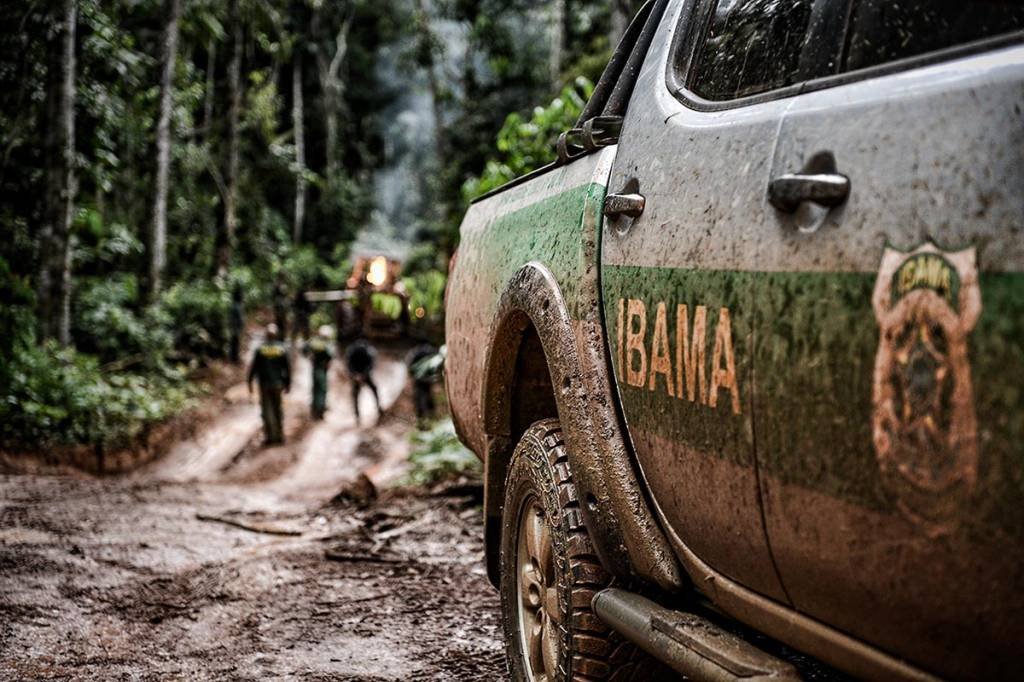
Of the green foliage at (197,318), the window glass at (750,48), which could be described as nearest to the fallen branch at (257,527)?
the window glass at (750,48)

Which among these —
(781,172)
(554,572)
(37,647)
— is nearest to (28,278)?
(37,647)

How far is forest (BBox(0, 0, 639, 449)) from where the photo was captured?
39.5ft

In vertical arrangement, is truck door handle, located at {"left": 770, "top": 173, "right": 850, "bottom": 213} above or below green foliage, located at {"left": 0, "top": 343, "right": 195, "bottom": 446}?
above

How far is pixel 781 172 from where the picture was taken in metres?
1.60

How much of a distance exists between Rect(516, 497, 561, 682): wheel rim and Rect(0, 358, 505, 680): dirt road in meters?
0.86

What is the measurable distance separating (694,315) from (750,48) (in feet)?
2.25

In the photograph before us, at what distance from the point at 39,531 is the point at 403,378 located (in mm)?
15490

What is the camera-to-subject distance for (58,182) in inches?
490

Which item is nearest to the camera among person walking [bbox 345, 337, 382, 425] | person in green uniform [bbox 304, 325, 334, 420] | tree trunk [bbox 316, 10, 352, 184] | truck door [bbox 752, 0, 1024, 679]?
truck door [bbox 752, 0, 1024, 679]

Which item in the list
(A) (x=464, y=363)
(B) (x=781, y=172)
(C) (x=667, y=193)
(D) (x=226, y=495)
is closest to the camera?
(B) (x=781, y=172)

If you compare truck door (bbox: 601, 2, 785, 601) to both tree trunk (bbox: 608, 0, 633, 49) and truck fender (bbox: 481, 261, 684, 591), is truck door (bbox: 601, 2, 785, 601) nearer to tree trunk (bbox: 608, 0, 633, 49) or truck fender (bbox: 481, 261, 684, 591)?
truck fender (bbox: 481, 261, 684, 591)

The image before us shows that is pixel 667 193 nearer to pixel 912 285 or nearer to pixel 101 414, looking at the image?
pixel 912 285

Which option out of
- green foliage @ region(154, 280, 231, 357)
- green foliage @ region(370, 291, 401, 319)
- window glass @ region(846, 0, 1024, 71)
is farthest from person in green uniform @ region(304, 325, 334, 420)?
window glass @ region(846, 0, 1024, 71)

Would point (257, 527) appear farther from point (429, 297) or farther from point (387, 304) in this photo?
point (387, 304)
